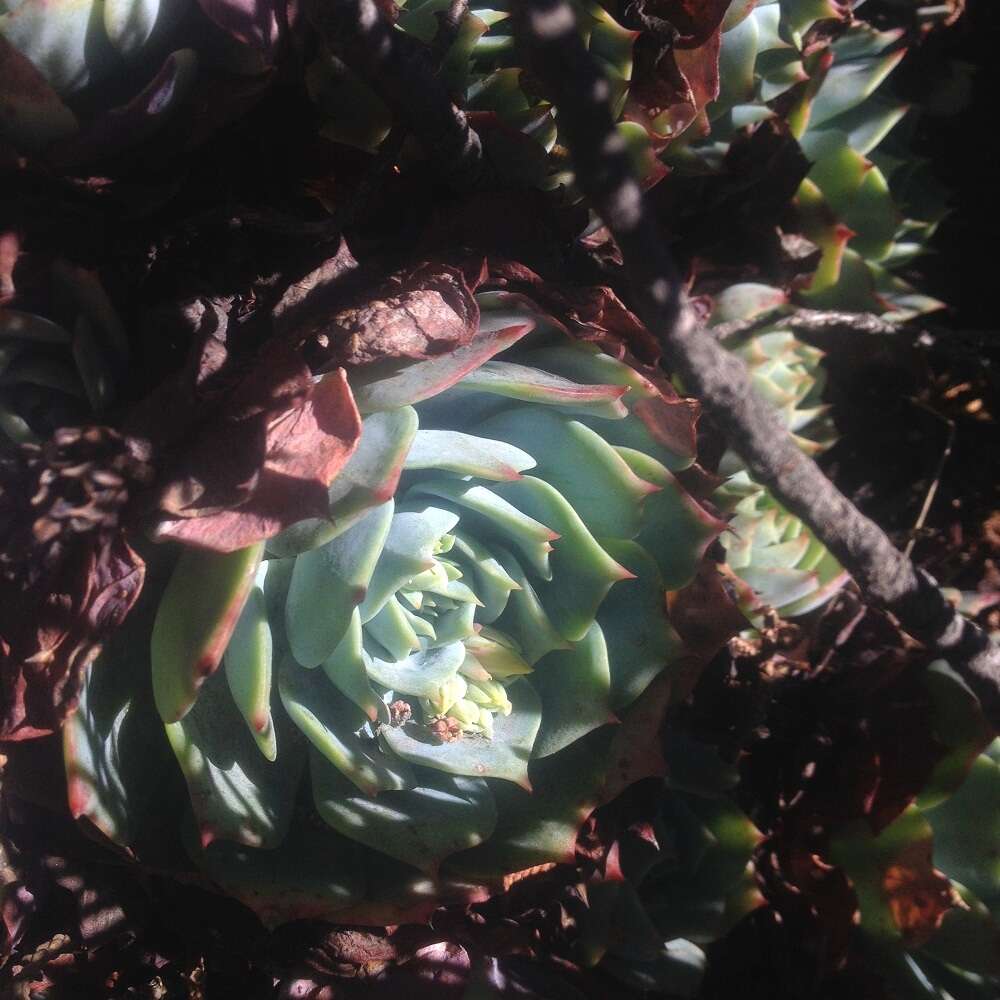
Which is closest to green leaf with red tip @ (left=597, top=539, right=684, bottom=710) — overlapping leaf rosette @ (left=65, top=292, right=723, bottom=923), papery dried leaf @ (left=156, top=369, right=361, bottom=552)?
overlapping leaf rosette @ (left=65, top=292, right=723, bottom=923)

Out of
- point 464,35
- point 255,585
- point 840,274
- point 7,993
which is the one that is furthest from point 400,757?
point 840,274

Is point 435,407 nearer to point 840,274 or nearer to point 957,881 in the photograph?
point 840,274

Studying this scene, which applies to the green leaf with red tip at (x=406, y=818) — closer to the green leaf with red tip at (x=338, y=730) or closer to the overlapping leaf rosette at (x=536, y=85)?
the green leaf with red tip at (x=338, y=730)

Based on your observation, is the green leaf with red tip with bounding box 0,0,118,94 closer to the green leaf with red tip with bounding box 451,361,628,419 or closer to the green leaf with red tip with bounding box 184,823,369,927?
the green leaf with red tip with bounding box 451,361,628,419

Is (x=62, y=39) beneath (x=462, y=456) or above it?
above

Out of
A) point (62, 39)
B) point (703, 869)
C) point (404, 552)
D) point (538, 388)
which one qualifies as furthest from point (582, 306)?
point (703, 869)

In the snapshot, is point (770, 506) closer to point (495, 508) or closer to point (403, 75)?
point (495, 508)
